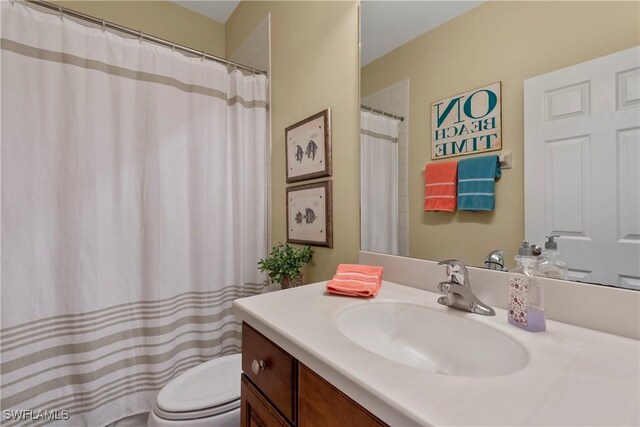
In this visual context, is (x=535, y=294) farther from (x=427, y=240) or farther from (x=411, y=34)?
(x=411, y=34)

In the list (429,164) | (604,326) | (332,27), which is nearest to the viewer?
(604,326)

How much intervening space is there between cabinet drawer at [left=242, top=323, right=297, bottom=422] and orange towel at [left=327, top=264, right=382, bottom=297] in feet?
0.91

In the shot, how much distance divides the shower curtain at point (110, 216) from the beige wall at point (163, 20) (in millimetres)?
920

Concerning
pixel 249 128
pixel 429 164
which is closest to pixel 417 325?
pixel 429 164

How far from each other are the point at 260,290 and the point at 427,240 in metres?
1.10

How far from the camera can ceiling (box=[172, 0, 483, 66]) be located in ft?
3.10

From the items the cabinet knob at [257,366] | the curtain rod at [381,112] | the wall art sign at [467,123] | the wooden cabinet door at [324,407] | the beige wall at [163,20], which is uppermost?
the beige wall at [163,20]

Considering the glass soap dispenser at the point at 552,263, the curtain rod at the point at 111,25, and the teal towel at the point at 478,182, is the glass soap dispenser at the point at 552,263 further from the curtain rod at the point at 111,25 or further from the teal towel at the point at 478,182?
the curtain rod at the point at 111,25

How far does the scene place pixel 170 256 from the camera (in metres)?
1.45

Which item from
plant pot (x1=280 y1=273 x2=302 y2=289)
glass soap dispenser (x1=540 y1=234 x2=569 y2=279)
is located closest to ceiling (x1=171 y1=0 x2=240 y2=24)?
plant pot (x1=280 y1=273 x2=302 y2=289)

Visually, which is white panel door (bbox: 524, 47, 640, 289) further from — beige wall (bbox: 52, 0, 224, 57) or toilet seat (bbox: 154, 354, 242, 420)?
beige wall (bbox: 52, 0, 224, 57)

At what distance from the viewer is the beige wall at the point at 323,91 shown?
1.23 metres

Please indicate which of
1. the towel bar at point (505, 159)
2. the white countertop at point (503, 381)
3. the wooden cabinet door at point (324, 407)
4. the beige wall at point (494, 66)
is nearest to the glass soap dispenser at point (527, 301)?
the white countertop at point (503, 381)

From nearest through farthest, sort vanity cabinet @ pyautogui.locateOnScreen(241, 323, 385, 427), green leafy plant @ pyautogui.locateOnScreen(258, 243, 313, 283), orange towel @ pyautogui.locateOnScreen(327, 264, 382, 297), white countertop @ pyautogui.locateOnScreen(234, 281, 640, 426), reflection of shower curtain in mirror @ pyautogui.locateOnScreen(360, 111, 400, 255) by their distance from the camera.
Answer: white countertop @ pyautogui.locateOnScreen(234, 281, 640, 426) → vanity cabinet @ pyautogui.locateOnScreen(241, 323, 385, 427) → orange towel @ pyautogui.locateOnScreen(327, 264, 382, 297) → reflection of shower curtain in mirror @ pyautogui.locateOnScreen(360, 111, 400, 255) → green leafy plant @ pyautogui.locateOnScreen(258, 243, 313, 283)
